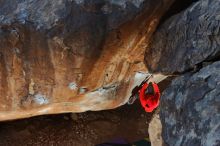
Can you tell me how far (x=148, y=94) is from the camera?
13.9ft

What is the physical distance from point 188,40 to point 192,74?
37cm

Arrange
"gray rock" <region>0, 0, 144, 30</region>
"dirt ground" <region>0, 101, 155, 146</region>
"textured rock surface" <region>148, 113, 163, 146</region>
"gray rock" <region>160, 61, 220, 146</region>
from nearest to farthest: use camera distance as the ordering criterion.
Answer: "gray rock" <region>160, 61, 220, 146</region> < "gray rock" <region>0, 0, 144, 30</region> < "textured rock surface" <region>148, 113, 163, 146</region> < "dirt ground" <region>0, 101, 155, 146</region>

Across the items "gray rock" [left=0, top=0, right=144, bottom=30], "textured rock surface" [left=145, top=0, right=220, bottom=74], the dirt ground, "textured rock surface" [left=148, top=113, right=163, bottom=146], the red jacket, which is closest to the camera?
"textured rock surface" [left=145, top=0, right=220, bottom=74]

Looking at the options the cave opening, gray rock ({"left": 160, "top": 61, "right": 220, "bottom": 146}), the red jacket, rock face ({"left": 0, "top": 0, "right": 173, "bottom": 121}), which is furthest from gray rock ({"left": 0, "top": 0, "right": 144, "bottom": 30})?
the red jacket

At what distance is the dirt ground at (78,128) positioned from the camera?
512 centimetres

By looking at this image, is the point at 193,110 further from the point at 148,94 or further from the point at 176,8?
the point at 148,94

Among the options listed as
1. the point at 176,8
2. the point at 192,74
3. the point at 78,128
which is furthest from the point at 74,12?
the point at 78,128

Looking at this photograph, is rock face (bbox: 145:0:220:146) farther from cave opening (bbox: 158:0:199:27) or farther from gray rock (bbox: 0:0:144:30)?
gray rock (bbox: 0:0:144:30)

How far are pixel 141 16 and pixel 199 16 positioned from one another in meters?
0.55

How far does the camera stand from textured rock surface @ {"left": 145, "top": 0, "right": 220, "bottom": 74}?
2666 millimetres

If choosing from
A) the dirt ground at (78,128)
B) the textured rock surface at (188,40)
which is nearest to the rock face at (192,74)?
the textured rock surface at (188,40)

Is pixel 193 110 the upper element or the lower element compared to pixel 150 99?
upper

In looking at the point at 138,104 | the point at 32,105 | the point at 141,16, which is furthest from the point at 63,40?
the point at 138,104

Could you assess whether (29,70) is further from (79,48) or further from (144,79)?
(144,79)
